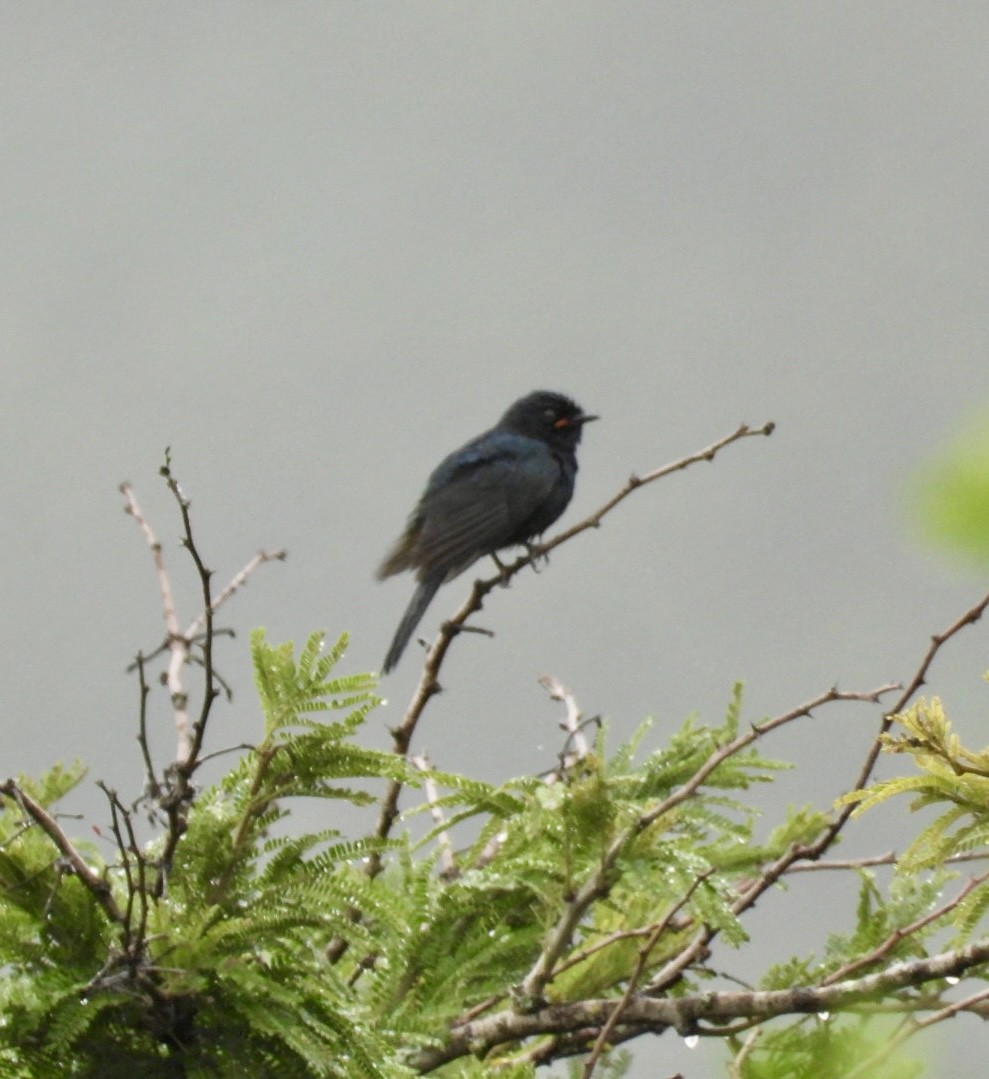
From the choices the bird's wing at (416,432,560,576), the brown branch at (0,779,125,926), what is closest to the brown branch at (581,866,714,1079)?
the brown branch at (0,779,125,926)

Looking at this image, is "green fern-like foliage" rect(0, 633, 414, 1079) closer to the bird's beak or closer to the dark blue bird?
the dark blue bird

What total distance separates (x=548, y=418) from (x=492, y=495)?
1593 mm

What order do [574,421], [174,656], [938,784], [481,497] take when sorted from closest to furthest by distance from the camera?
[938,784] < [174,656] < [481,497] < [574,421]

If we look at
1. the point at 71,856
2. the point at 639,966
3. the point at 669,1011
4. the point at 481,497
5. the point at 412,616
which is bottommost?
the point at 71,856

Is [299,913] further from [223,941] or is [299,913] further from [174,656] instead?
[174,656]

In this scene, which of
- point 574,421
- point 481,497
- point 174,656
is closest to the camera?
point 174,656

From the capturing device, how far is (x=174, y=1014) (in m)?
3.04

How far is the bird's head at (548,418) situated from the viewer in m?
10.5

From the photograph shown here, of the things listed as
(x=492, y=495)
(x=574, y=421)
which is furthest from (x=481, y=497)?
(x=574, y=421)

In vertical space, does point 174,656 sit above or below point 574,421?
below

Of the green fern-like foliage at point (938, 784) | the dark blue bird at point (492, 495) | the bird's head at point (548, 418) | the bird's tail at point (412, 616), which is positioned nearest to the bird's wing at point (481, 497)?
the dark blue bird at point (492, 495)

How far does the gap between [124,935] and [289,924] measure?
0.36 m

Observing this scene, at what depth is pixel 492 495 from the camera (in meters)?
9.21

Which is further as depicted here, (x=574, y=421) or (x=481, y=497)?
(x=574, y=421)
